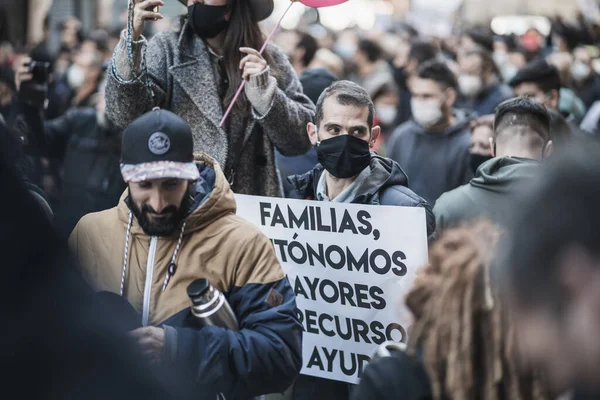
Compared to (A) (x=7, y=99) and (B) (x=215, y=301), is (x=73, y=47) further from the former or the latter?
(B) (x=215, y=301)

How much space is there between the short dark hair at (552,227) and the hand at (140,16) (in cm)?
295

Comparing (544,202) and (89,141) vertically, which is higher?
(544,202)

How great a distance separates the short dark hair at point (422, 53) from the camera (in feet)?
35.4

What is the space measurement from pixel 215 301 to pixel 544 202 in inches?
67.4

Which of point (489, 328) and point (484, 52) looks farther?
point (484, 52)

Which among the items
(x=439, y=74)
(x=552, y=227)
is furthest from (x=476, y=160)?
(x=552, y=227)

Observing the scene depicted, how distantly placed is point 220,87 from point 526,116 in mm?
1568

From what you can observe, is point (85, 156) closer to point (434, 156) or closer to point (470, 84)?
point (434, 156)

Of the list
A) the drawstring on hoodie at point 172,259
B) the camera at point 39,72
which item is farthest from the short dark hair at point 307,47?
the drawstring on hoodie at point 172,259

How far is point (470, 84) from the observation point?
11.4 m

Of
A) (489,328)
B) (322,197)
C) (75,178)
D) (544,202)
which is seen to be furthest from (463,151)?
(544,202)

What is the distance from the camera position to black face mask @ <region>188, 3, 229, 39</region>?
187 inches

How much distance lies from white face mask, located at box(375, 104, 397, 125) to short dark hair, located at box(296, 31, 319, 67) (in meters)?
0.91

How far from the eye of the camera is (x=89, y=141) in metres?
8.20
